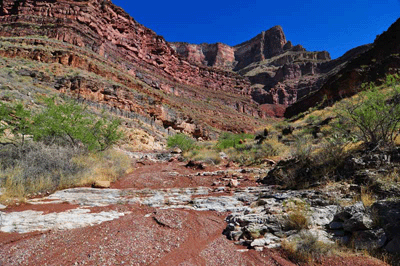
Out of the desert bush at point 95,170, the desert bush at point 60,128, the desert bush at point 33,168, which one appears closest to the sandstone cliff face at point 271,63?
the desert bush at point 60,128

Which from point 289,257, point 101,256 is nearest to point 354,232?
point 289,257

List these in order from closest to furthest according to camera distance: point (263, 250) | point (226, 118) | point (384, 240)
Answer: point (384, 240) → point (263, 250) → point (226, 118)

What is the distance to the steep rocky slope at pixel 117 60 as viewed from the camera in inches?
1083

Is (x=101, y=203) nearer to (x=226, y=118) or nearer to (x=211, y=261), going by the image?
(x=211, y=261)

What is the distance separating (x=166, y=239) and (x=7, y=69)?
28.8 meters

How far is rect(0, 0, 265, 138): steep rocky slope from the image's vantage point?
27500 mm

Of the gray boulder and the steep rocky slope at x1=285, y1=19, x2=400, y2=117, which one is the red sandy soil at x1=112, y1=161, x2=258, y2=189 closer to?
the gray boulder

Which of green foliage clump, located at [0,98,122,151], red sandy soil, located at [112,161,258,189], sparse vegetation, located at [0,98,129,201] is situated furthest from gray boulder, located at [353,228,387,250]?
green foliage clump, located at [0,98,122,151]

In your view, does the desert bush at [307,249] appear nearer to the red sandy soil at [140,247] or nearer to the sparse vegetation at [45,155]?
the red sandy soil at [140,247]

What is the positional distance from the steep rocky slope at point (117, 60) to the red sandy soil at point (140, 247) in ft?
81.8

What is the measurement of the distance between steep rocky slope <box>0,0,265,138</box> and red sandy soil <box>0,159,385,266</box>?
2492 cm

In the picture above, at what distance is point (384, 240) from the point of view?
8.23ft

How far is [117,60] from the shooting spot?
145 feet

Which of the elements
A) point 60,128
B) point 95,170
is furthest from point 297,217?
point 60,128
